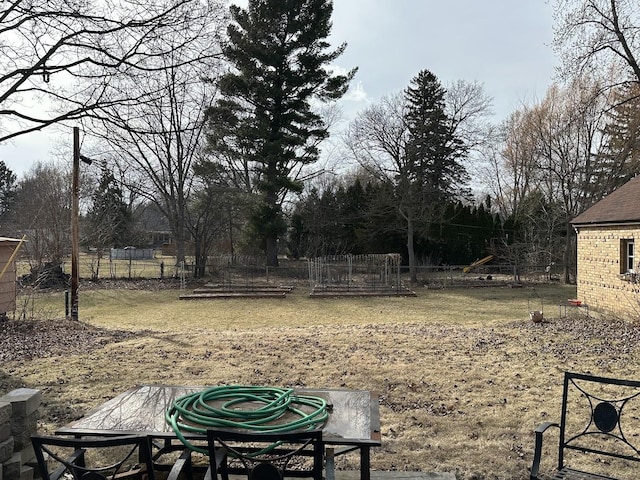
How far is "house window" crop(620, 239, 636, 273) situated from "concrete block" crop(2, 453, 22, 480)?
1442 centimetres

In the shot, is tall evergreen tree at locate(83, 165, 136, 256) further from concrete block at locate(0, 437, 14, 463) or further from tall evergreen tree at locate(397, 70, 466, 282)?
concrete block at locate(0, 437, 14, 463)

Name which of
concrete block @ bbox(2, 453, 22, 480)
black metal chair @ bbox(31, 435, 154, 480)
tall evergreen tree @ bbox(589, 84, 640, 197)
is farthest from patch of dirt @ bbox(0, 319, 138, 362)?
tall evergreen tree @ bbox(589, 84, 640, 197)

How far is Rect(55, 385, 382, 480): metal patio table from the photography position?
2842mm

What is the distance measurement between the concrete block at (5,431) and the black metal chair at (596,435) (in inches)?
134

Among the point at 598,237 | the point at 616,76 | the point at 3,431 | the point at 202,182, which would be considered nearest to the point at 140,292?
the point at 202,182

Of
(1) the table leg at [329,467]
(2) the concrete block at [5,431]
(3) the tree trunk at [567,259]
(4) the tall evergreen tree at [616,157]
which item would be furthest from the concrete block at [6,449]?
(4) the tall evergreen tree at [616,157]

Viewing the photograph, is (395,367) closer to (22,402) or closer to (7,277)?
(22,402)

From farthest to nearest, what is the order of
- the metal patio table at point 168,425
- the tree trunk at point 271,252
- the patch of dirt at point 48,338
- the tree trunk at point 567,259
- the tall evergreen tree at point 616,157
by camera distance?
the tree trunk at point 271,252 → the tree trunk at point 567,259 → the tall evergreen tree at point 616,157 → the patch of dirt at point 48,338 → the metal patio table at point 168,425

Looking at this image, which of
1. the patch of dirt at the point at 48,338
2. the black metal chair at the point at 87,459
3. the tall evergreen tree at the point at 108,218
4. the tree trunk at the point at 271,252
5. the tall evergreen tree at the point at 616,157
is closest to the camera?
the black metal chair at the point at 87,459

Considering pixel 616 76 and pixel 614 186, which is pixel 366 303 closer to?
pixel 616 76

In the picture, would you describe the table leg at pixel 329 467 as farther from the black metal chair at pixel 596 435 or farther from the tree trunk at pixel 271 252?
the tree trunk at pixel 271 252

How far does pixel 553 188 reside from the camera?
1151 inches

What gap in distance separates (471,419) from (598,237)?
38.2ft

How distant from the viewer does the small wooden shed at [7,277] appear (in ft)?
38.5
